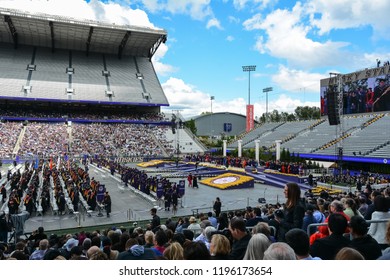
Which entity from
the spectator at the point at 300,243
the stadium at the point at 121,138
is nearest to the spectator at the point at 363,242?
the spectator at the point at 300,243

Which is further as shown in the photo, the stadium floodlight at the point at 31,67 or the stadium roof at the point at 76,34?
the stadium floodlight at the point at 31,67

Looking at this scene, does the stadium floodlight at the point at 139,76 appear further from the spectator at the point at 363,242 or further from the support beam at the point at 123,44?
the spectator at the point at 363,242

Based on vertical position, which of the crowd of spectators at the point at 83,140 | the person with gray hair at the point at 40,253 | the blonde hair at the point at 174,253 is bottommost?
the person with gray hair at the point at 40,253

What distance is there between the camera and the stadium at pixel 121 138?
17641 mm

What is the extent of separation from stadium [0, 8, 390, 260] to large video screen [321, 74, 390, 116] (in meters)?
0.18

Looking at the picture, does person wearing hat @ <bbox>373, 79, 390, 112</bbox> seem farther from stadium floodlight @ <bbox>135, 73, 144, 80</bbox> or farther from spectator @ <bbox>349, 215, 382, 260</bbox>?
stadium floodlight @ <bbox>135, 73, 144, 80</bbox>

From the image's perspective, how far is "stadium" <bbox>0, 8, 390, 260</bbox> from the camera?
57.9 feet

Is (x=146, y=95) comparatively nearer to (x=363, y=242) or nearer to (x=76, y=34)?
(x=76, y=34)

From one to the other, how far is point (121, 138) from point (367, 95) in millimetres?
35292

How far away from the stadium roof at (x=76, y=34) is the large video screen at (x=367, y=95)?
3600 centimetres

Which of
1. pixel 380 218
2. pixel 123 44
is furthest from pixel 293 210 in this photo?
pixel 123 44

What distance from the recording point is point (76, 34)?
60.2 m

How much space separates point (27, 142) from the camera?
4512cm

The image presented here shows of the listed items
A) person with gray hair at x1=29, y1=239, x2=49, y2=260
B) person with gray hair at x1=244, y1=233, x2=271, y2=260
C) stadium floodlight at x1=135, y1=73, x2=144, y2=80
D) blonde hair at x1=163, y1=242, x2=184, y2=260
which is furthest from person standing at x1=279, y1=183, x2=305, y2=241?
stadium floodlight at x1=135, y1=73, x2=144, y2=80
